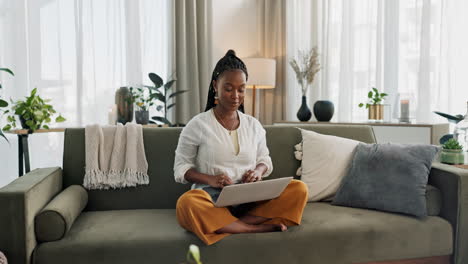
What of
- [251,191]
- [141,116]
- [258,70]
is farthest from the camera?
[258,70]

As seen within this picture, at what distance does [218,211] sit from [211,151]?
1.01 feet

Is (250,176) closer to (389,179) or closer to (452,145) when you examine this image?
(389,179)

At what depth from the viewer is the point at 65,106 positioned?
123 inches

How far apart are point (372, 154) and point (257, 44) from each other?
2.81 m

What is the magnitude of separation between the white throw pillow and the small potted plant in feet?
1.63

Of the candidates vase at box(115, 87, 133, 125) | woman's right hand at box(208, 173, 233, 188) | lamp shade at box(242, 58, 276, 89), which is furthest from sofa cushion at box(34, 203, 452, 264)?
lamp shade at box(242, 58, 276, 89)

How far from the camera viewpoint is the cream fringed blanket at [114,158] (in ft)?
6.40

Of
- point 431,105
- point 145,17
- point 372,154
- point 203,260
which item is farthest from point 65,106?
point 431,105

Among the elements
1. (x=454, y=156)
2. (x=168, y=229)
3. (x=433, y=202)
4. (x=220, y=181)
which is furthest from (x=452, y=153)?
(x=168, y=229)

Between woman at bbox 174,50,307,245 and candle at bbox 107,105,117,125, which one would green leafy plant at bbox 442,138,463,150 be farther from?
candle at bbox 107,105,117,125

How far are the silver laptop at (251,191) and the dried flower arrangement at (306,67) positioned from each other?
2555mm

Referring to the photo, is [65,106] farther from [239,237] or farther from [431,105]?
[431,105]

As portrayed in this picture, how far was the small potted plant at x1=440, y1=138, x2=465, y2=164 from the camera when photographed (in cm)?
211

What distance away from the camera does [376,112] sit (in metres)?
3.47
